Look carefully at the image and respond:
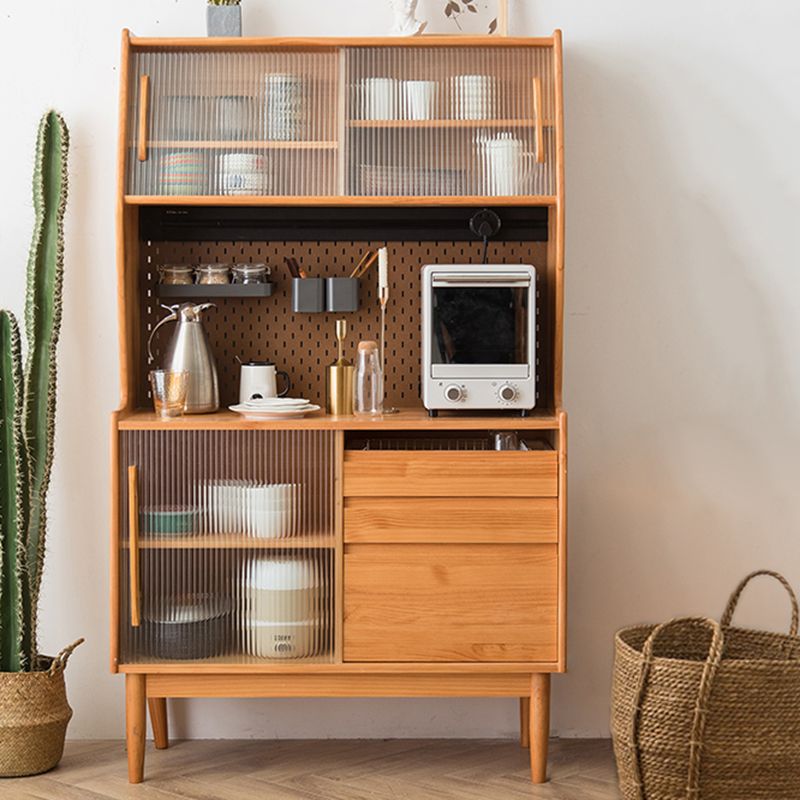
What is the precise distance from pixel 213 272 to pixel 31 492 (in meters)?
0.76

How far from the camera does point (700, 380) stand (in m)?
3.60

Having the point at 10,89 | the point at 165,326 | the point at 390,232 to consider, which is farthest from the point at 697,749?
the point at 10,89

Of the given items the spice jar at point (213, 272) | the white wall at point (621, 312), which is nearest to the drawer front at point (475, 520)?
the white wall at point (621, 312)

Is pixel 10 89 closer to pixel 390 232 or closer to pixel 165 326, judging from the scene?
pixel 165 326

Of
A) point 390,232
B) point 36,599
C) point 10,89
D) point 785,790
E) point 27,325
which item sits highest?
point 10,89

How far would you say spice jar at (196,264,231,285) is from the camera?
3488 millimetres

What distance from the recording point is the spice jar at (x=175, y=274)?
3.50 metres

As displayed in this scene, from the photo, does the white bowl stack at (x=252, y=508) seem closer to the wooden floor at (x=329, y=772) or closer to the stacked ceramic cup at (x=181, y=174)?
the wooden floor at (x=329, y=772)

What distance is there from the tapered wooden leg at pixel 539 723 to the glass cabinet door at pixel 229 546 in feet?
1.75

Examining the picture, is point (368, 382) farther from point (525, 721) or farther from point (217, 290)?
point (525, 721)

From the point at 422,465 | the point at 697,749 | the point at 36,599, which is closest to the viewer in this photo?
the point at 697,749

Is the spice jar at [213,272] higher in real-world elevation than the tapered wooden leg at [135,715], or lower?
higher

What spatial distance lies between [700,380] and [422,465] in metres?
0.93

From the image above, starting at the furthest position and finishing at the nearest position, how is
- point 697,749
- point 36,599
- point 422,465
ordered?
point 36,599 → point 422,465 → point 697,749
